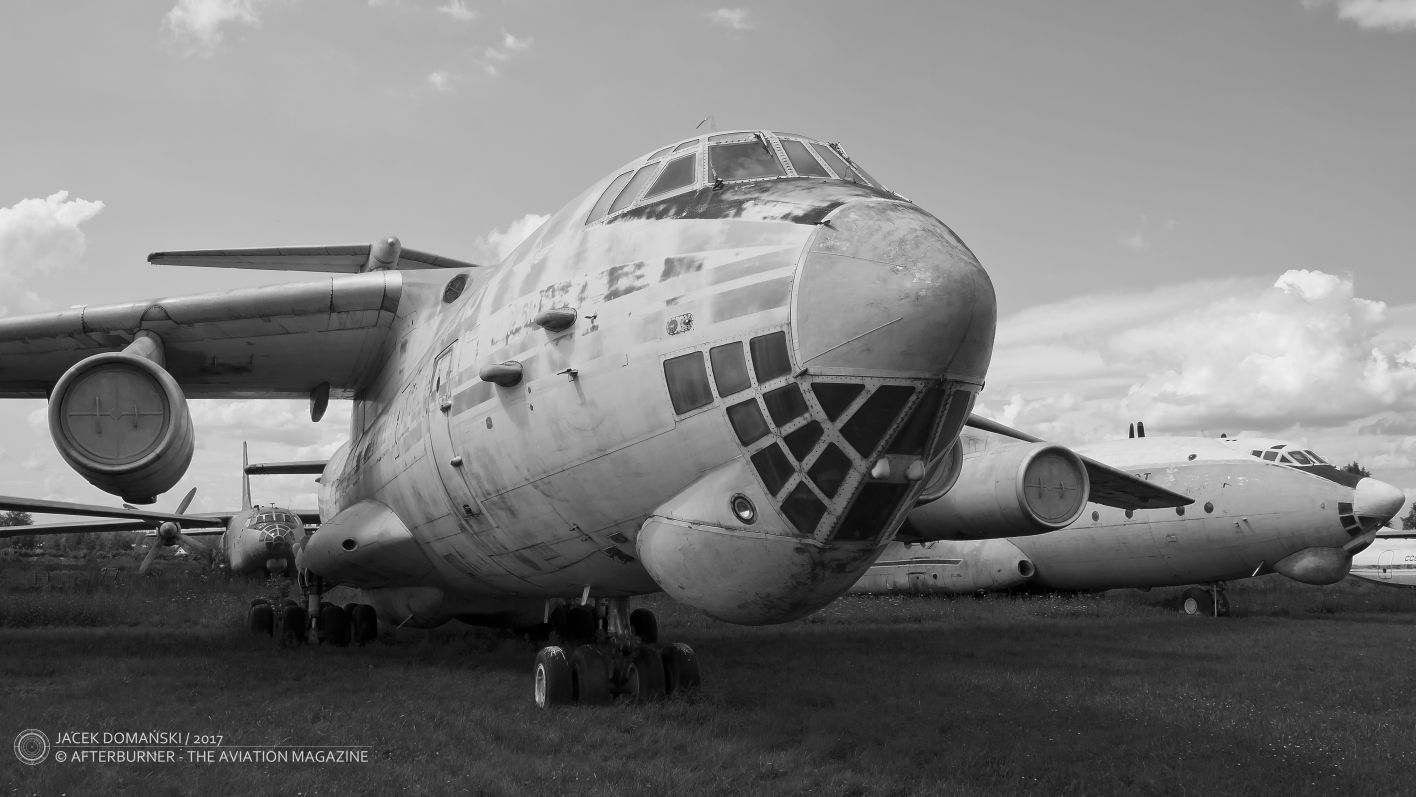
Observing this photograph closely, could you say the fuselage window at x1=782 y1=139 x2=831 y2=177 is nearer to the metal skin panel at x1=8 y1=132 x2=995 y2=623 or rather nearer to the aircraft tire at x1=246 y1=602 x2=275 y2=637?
the metal skin panel at x1=8 y1=132 x2=995 y2=623

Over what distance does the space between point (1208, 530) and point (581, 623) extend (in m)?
11.5

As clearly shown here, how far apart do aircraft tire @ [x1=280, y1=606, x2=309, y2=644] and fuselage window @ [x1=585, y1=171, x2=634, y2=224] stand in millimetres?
7587

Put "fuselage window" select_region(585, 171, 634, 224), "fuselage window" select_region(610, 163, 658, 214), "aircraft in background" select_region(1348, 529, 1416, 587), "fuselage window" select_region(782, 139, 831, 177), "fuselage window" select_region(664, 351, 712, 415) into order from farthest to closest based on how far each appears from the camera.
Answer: "aircraft in background" select_region(1348, 529, 1416, 587) < "fuselage window" select_region(585, 171, 634, 224) < "fuselage window" select_region(610, 163, 658, 214) < "fuselage window" select_region(782, 139, 831, 177) < "fuselage window" select_region(664, 351, 712, 415)

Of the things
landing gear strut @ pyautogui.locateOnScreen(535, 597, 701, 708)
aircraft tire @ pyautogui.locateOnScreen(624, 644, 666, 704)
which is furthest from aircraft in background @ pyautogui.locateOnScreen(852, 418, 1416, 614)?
aircraft tire @ pyautogui.locateOnScreen(624, 644, 666, 704)

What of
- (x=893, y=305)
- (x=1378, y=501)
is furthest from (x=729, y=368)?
(x=1378, y=501)

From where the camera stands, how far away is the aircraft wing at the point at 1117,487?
39.4 ft

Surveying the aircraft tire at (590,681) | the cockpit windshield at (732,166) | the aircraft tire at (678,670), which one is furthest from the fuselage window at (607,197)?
the aircraft tire at (678,670)

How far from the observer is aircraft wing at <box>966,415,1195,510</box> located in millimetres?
12000

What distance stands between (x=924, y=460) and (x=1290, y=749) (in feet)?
11.9

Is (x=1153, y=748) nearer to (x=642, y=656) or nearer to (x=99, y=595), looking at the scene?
(x=642, y=656)

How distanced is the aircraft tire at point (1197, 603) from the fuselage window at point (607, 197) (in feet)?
51.4

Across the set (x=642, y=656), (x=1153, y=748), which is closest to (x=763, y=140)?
(x=642, y=656)

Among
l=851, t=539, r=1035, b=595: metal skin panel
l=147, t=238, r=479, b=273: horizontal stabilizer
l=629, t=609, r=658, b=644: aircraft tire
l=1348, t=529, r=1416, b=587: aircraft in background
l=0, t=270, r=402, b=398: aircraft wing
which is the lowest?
l=1348, t=529, r=1416, b=587: aircraft in background

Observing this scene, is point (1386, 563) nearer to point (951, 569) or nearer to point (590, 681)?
point (951, 569)
